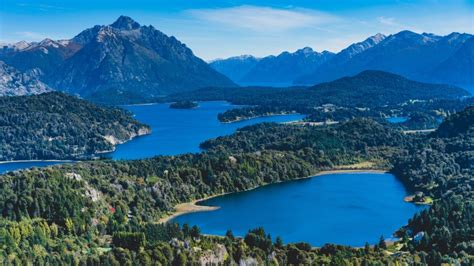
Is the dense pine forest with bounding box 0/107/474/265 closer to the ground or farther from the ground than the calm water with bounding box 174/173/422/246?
farther from the ground

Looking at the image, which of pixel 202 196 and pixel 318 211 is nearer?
pixel 318 211

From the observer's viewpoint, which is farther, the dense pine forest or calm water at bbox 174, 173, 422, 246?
calm water at bbox 174, 173, 422, 246

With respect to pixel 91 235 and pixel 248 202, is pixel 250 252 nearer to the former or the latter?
pixel 91 235

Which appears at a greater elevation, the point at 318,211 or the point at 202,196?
the point at 202,196

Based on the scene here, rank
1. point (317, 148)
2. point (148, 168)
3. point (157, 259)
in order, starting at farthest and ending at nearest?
point (317, 148) < point (148, 168) < point (157, 259)

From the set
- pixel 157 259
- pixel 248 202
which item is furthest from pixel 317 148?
pixel 157 259
